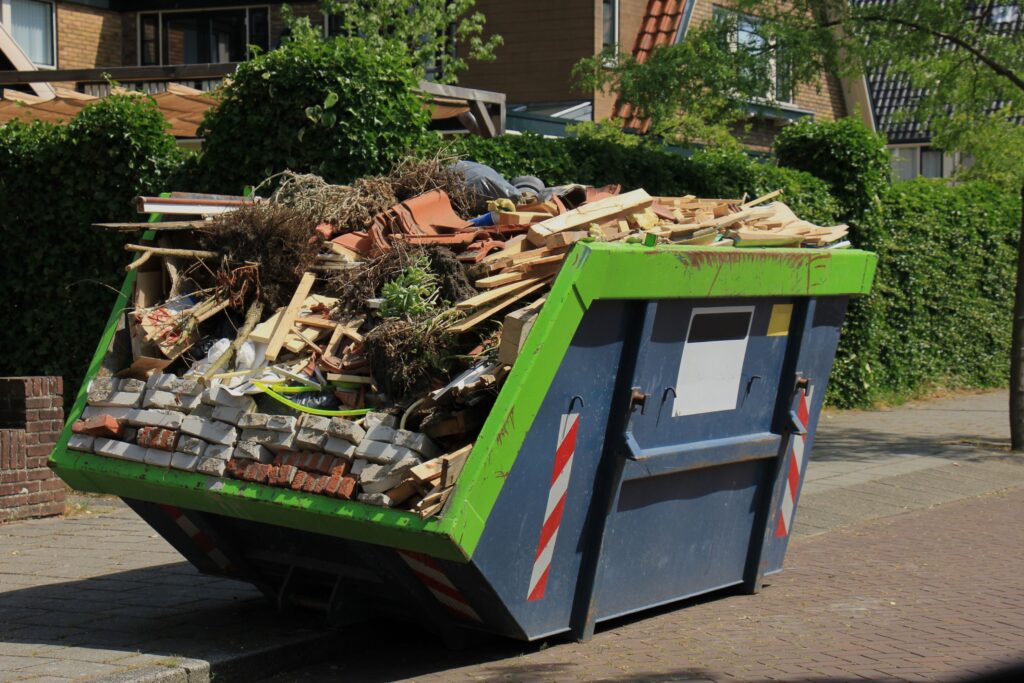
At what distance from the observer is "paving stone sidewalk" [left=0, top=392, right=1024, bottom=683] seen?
5438 millimetres

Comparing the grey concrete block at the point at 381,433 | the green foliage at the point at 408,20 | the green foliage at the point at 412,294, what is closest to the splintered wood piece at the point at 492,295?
the green foliage at the point at 412,294

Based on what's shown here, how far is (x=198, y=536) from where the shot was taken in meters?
6.07

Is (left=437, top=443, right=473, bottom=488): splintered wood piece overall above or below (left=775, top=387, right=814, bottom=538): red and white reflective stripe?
above

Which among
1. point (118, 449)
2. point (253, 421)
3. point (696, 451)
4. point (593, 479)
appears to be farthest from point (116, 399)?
point (696, 451)

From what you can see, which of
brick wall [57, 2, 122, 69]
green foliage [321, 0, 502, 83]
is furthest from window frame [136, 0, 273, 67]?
green foliage [321, 0, 502, 83]

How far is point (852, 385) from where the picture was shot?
1522 centimetres

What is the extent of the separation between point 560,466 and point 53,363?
6435 millimetres

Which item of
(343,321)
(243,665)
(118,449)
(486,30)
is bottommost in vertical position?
(243,665)

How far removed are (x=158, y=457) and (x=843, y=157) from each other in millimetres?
10555

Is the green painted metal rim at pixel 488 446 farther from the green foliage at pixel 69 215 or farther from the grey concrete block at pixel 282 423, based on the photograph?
the green foliage at pixel 69 215

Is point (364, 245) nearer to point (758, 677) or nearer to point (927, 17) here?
point (758, 677)

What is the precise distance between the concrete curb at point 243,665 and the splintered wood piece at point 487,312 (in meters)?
1.60

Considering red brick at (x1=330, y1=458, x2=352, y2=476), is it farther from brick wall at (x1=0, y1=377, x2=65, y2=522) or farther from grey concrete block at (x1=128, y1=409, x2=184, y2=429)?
brick wall at (x1=0, y1=377, x2=65, y2=522)

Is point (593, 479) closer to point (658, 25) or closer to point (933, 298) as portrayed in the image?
point (933, 298)
